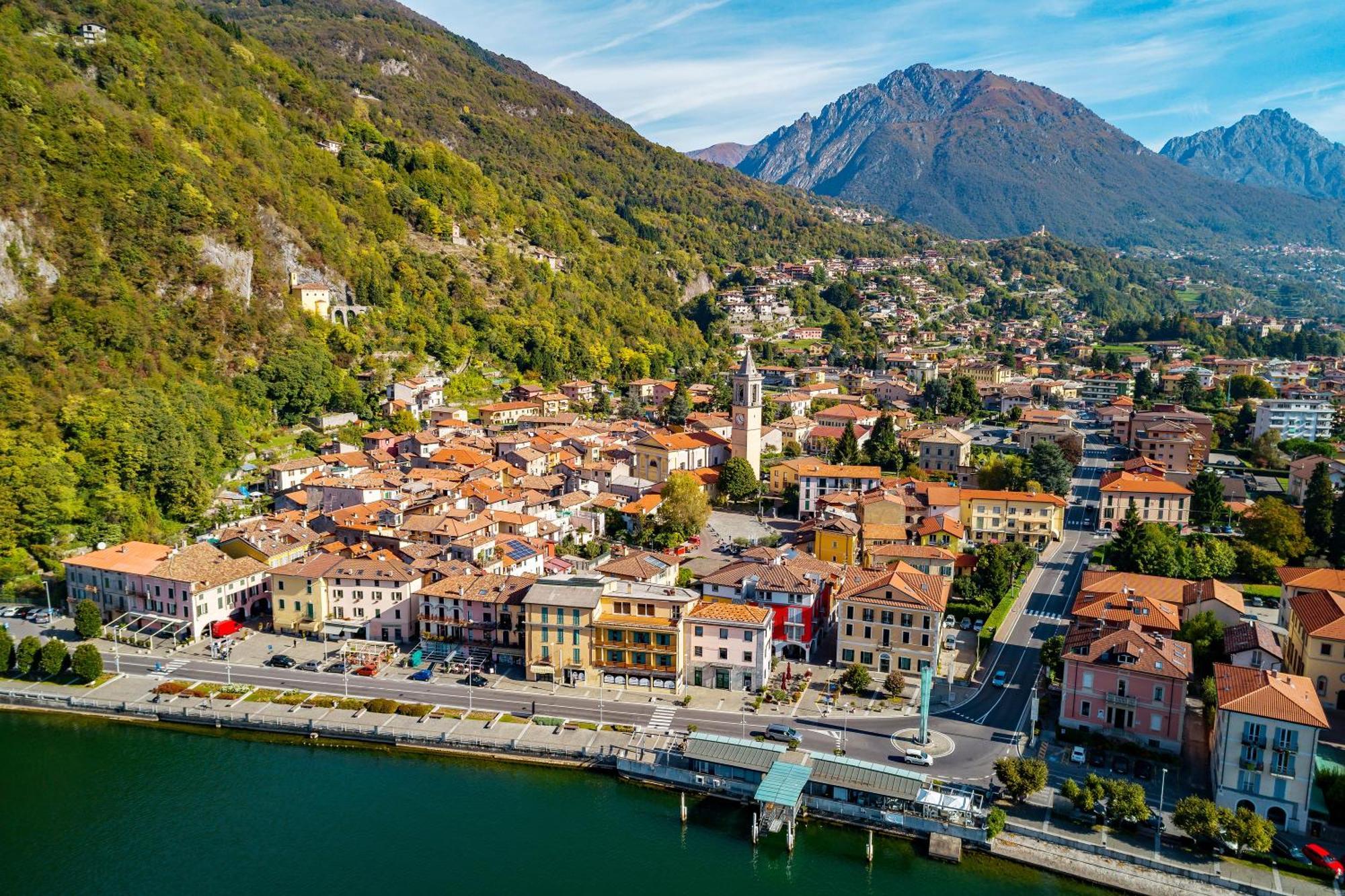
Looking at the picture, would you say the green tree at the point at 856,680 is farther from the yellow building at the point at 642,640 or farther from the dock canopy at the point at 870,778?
the yellow building at the point at 642,640

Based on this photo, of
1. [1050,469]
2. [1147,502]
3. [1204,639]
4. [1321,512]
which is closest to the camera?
[1204,639]

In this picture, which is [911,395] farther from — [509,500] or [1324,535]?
[509,500]

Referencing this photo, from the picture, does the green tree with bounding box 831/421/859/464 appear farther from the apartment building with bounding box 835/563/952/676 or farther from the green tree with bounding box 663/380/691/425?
the apartment building with bounding box 835/563/952/676

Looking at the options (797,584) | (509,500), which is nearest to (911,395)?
(509,500)

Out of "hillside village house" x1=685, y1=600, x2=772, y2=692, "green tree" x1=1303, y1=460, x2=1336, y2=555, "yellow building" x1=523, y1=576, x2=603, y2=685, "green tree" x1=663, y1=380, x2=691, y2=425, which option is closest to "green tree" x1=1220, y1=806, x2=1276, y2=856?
"hillside village house" x1=685, y1=600, x2=772, y2=692

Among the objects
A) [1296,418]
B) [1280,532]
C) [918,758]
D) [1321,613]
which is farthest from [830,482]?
[1296,418]

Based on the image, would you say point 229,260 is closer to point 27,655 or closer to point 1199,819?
point 27,655
